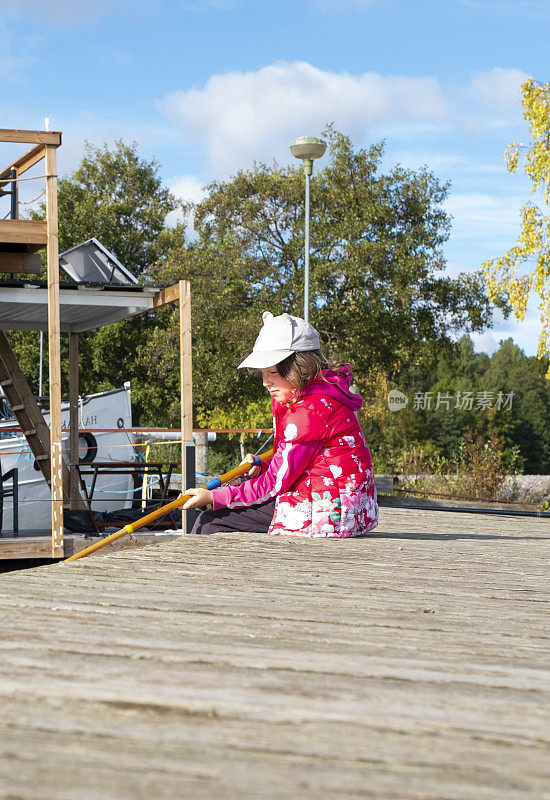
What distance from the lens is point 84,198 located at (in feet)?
113

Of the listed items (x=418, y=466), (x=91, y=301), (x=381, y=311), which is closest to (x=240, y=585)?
(x=91, y=301)

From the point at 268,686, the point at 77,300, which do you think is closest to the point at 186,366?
the point at 77,300

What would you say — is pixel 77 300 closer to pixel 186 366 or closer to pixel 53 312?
pixel 53 312

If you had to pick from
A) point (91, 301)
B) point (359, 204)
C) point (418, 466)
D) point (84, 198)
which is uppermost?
point (84, 198)

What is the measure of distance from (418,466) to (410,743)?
18.4m

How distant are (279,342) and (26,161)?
5.84 meters

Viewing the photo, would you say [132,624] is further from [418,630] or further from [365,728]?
[365,728]

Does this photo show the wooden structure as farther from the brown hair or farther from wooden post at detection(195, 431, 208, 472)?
wooden post at detection(195, 431, 208, 472)

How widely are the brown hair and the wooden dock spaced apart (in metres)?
1.22

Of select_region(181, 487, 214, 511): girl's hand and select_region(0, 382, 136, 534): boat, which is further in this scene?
select_region(0, 382, 136, 534): boat

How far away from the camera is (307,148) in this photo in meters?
14.9

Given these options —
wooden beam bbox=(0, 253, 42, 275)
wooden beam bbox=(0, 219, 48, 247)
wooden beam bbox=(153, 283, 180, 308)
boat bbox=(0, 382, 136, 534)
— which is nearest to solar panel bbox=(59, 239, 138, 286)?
wooden beam bbox=(0, 253, 42, 275)

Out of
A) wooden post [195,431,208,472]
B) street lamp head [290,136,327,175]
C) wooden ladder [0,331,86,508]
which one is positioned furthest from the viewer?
wooden post [195,431,208,472]

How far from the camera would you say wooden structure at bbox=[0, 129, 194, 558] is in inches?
364
